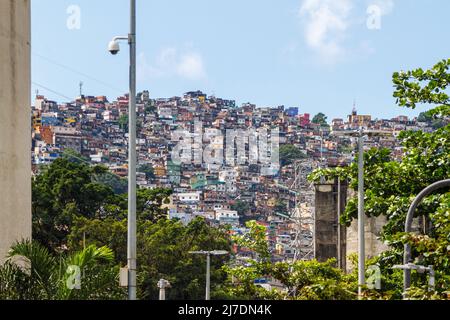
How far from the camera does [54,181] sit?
225 ft

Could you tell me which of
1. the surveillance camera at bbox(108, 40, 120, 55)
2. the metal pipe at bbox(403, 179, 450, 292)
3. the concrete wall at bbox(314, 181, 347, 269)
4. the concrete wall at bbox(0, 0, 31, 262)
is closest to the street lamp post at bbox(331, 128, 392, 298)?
the metal pipe at bbox(403, 179, 450, 292)

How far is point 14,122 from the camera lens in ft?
64.1

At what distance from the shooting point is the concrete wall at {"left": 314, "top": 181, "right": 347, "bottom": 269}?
1987 inches

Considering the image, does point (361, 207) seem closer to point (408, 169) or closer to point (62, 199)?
point (408, 169)

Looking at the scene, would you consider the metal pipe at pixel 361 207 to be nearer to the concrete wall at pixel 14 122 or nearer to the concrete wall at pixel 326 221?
the concrete wall at pixel 14 122

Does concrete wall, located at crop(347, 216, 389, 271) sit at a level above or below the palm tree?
below

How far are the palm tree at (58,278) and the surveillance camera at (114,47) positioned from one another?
12.4ft

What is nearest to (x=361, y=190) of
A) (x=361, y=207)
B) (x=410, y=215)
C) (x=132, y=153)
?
(x=361, y=207)

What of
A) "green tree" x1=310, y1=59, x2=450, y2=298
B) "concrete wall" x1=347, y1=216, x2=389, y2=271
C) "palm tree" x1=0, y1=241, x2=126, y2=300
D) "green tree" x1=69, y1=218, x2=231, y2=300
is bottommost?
"green tree" x1=69, y1=218, x2=231, y2=300

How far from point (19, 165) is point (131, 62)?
2349 mm

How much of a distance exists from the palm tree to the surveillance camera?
3.79m

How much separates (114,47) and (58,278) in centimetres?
454

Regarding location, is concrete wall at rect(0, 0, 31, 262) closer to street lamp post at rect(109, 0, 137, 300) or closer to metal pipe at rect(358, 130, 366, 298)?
street lamp post at rect(109, 0, 137, 300)

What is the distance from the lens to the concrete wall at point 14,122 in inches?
755
